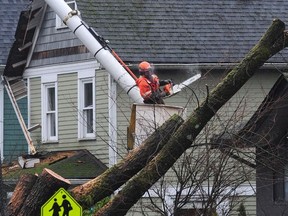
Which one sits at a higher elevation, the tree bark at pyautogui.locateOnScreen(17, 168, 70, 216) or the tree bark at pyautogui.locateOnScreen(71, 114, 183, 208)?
the tree bark at pyautogui.locateOnScreen(71, 114, 183, 208)

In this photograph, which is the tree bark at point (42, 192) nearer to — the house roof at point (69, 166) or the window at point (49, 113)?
the house roof at point (69, 166)

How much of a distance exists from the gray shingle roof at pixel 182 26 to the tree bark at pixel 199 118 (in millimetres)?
12843

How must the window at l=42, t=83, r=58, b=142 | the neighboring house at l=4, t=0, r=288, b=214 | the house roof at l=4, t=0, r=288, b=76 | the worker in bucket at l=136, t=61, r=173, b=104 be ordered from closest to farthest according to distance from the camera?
the worker in bucket at l=136, t=61, r=173, b=104 → the neighboring house at l=4, t=0, r=288, b=214 → the house roof at l=4, t=0, r=288, b=76 → the window at l=42, t=83, r=58, b=142

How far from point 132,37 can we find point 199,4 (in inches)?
113

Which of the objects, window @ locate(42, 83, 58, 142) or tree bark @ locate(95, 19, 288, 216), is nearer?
tree bark @ locate(95, 19, 288, 216)

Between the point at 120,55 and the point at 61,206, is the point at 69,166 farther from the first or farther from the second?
the point at 61,206

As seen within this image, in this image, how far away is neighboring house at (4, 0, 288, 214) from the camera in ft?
97.3

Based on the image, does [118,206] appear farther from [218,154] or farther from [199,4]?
[199,4]

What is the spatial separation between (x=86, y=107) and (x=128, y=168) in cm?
1442

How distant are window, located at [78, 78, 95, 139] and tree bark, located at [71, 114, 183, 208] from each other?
13.7m

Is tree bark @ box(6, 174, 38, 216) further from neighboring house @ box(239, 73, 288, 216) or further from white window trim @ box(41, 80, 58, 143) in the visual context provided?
white window trim @ box(41, 80, 58, 143)

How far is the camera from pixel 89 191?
16.7 m

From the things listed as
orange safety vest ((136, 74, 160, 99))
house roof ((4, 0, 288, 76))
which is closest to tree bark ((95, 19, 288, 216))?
orange safety vest ((136, 74, 160, 99))

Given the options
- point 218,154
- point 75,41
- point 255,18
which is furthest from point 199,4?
point 218,154
